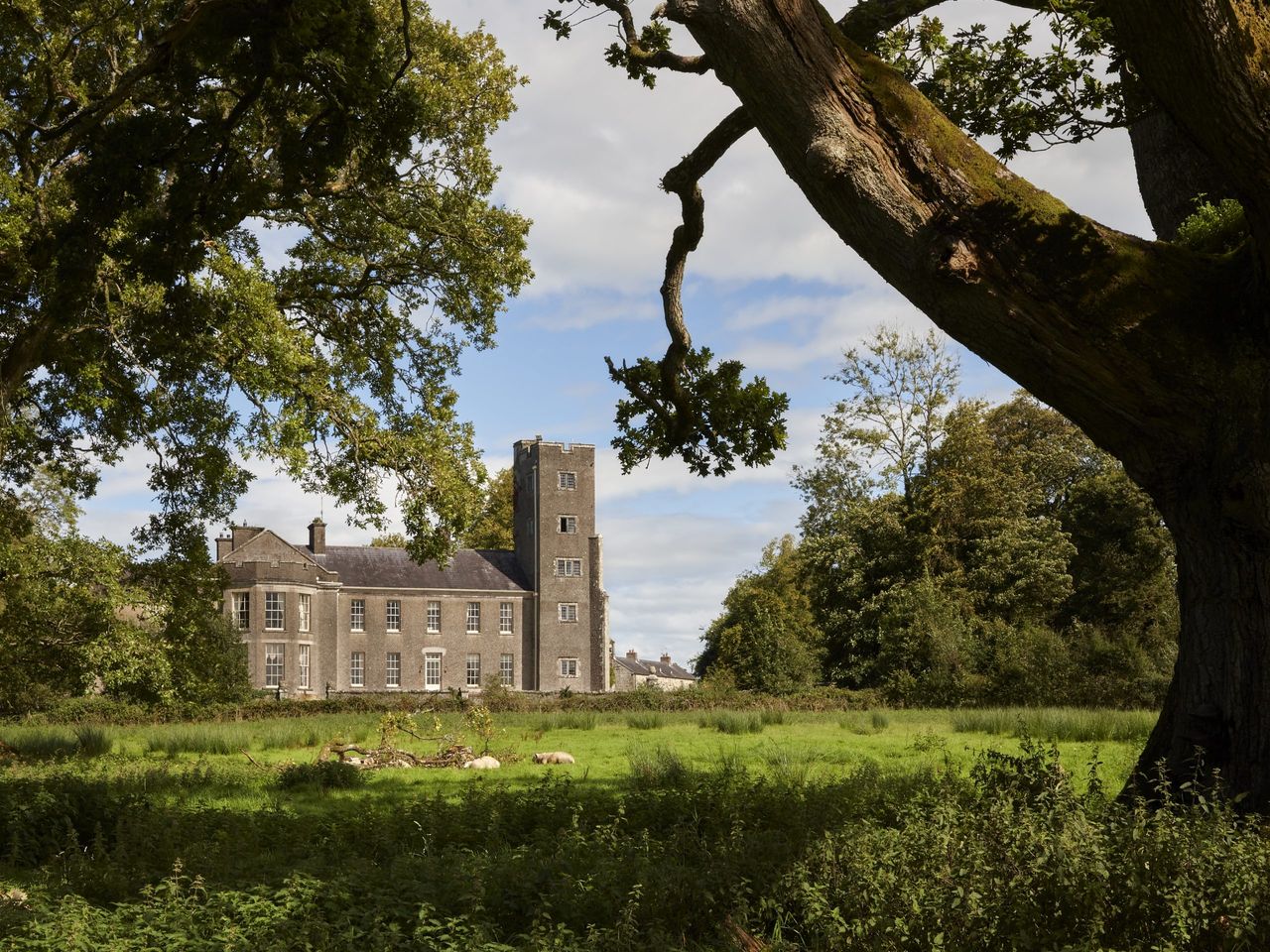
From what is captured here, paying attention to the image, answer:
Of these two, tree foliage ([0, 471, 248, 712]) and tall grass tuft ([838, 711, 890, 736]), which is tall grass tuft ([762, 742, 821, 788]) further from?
tree foliage ([0, 471, 248, 712])

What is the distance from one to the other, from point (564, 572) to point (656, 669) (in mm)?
45265

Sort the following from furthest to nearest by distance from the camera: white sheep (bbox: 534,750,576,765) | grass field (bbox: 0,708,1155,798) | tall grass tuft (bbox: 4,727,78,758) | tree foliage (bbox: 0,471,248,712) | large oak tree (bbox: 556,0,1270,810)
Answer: tall grass tuft (bbox: 4,727,78,758), tree foliage (bbox: 0,471,248,712), white sheep (bbox: 534,750,576,765), grass field (bbox: 0,708,1155,798), large oak tree (bbox: 556,0,1270,810)

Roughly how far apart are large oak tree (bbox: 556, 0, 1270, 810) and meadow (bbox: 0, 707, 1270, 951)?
4.44ft

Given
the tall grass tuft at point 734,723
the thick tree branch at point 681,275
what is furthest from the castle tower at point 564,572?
the thick tree branch at point 681,275

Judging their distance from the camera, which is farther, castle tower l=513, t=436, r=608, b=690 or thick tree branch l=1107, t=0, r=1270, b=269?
castle tower l=513, t=436, r=608, b=690

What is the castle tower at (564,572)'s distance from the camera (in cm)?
6719

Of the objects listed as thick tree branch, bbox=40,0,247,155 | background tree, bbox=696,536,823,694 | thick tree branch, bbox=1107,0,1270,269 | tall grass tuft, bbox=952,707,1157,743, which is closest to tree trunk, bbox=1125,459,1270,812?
thick tree branch, bbox=1107,0,1270,269

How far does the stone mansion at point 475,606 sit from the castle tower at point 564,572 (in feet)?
0.19

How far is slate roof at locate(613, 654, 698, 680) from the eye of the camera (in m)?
100

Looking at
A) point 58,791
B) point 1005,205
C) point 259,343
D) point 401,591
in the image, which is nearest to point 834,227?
point 1005,205

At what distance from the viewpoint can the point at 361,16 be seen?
39.7 ft

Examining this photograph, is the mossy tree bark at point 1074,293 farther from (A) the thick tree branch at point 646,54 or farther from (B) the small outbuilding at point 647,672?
(B) the small outbuilding at point 647,672

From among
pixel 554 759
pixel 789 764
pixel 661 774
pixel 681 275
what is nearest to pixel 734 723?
pixel 554 759

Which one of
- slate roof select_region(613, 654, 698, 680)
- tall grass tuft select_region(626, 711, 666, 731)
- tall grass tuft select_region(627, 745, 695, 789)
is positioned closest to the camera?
tall grass tuft select_region(627, 745, 695, 789)
